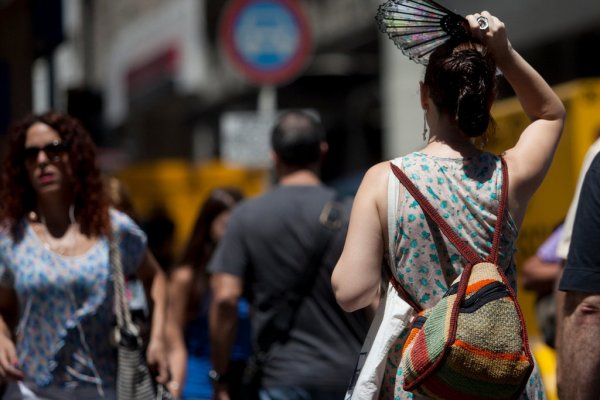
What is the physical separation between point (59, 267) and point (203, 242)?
2152 millimetres

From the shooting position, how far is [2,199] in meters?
4.93

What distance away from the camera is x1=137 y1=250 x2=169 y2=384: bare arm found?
4.94m

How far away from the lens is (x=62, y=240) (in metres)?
4.84

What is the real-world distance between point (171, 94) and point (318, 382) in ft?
76.4

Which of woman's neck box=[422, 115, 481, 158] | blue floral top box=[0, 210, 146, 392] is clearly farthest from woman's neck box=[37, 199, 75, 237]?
woman's neck box=[422, 115, 481, 158]

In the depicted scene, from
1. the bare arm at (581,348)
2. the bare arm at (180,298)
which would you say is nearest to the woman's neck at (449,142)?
the bare arm at (581,348)

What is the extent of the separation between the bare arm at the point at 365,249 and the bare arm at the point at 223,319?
1951 mm

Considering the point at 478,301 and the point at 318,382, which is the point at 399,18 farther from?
the point at 318,382

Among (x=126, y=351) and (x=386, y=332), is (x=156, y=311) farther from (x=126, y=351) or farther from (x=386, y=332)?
(x=386, y=332)

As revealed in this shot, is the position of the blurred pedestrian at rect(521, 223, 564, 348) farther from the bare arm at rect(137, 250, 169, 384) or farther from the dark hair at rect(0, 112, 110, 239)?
the dark hair at rect(0, 112, 110, 239)

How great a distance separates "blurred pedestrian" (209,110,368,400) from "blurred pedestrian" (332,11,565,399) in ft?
5.59

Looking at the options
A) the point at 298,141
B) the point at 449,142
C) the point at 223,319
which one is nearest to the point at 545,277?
the point at 298,141

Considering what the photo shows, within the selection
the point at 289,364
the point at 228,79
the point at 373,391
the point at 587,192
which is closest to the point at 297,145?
the point at 289,364

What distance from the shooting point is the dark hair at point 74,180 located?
4879 millimetres
